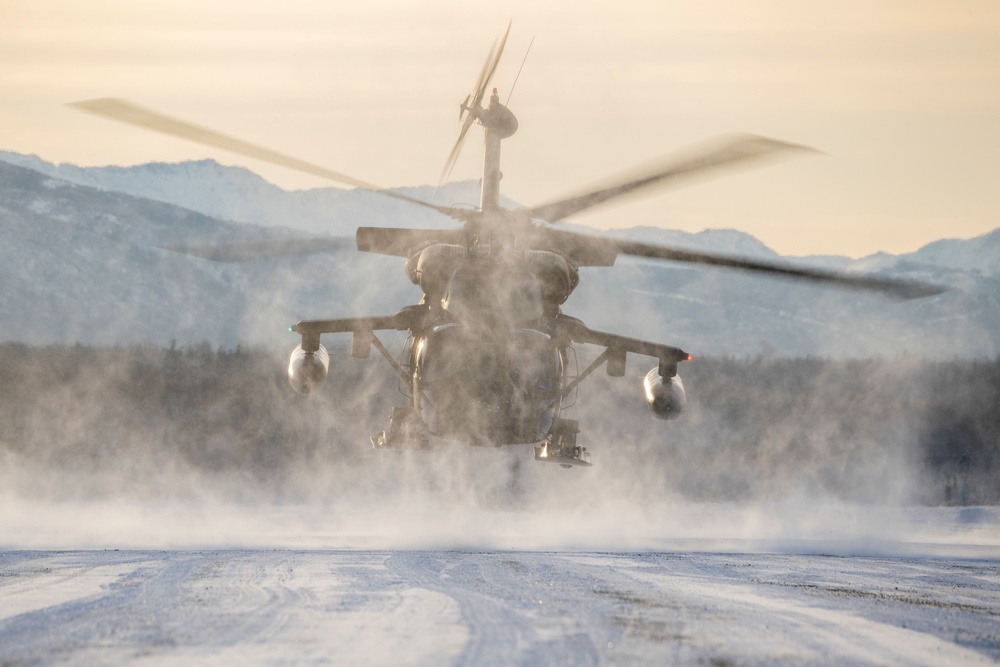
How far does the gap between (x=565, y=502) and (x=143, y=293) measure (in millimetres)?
126388

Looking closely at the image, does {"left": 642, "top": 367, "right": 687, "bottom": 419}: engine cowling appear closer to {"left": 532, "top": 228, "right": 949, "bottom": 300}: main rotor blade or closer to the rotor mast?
{"left": 532, "top": 228, "right": 949, "bottom": 300}: main rotor blade

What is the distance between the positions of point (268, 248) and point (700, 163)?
7470mm

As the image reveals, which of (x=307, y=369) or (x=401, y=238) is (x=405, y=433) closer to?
(x=307, y=369)

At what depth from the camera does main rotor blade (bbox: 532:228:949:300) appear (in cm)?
1794

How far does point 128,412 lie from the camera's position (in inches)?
2473

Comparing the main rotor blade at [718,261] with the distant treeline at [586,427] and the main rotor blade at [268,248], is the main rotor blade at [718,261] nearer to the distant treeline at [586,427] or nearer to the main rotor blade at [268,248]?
the main rotor blade at [268,248]

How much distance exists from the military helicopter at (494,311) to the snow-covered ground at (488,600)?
7.57 feet

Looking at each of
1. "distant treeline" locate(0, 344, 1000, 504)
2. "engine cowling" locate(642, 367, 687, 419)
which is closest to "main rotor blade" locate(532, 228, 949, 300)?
"engine cowling" locate(642, 367, 687, 419)

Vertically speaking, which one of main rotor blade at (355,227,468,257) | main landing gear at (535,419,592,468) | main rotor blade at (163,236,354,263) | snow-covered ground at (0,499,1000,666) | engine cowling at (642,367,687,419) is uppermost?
main rotor blade at (355,227,468,257)

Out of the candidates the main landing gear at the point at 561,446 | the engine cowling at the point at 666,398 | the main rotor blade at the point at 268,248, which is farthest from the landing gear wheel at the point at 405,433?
the engine cowling at the point at 666,398

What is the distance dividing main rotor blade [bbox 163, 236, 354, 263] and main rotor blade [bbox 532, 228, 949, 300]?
3339 mm

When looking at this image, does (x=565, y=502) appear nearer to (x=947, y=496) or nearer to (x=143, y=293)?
(x=947, y=496)

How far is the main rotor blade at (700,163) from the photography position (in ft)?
49.1

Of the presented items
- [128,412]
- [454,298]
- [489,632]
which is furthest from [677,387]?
[128,412]
